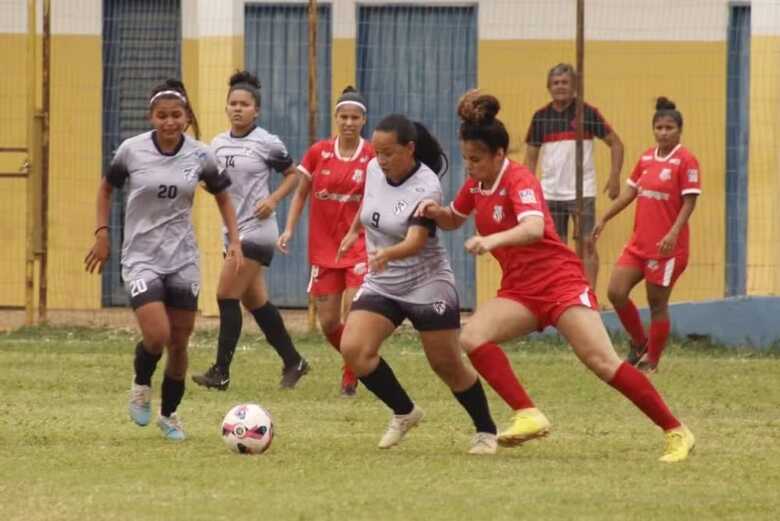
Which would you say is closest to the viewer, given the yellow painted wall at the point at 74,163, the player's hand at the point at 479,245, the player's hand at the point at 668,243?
the player's hand at the point at 479,245

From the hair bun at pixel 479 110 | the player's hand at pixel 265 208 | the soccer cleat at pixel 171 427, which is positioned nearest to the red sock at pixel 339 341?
the player's hand at pixel 265 208

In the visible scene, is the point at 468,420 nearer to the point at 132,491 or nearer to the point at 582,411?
the point at 582,411

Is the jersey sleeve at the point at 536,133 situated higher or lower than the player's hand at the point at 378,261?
higher

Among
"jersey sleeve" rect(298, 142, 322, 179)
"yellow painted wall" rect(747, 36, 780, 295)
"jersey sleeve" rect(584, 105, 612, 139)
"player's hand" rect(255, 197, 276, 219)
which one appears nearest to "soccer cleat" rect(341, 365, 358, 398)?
"player's hand" rect(255, 197, 276, 219)

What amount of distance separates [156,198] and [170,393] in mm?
1064

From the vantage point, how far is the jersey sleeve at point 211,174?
11242 millimetres

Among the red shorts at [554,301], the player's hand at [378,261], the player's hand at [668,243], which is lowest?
the red shorts at [554,301]

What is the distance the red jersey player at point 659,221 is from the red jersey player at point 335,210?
2.51 m

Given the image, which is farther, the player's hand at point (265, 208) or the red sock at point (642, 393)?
the player's hand at point (265, 208)

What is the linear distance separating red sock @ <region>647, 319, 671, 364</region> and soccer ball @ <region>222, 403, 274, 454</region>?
567 cm

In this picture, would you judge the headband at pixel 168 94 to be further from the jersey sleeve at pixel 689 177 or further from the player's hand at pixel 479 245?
the jersey sleeve at pixel 689 177

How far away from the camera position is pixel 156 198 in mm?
11125

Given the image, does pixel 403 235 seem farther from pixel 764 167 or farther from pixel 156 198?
pixel 764 167

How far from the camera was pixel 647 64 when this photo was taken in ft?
65.8
